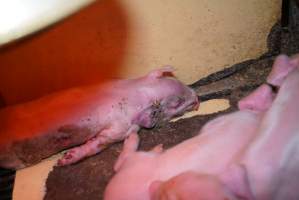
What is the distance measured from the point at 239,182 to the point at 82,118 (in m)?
0.97

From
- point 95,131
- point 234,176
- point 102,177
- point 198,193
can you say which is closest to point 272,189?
point 234,176

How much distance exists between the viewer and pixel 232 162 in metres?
1.72

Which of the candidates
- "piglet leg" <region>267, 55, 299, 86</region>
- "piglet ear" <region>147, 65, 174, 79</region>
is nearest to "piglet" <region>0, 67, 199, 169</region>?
"piglet ear" <region>147, 65, 174, 79</region>

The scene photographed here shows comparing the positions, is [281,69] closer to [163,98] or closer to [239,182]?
[163,98]

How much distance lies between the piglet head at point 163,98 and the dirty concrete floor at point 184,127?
7cm

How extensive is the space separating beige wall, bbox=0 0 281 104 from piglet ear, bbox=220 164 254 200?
0.96m

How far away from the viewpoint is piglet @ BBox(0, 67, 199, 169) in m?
2.27

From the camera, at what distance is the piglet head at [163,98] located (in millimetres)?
2344

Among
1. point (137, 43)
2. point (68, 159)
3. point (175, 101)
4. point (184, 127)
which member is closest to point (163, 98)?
point (175, 101)

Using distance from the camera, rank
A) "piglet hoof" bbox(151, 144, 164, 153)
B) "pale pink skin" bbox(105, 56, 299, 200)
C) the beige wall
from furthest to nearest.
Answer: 1. the beige wall
2. "piglet hoof" bbox(151, 144, 164, 153)
3. "pale pink skin" bbox(105, 56, 299, 200)

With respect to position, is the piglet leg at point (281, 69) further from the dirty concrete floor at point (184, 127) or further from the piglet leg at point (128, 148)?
the piglet leg at point (128, 148)

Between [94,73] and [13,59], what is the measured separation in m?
0.44

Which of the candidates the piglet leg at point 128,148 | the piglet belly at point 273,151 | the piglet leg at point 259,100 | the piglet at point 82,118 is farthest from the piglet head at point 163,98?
the piglet belly at point 273,151

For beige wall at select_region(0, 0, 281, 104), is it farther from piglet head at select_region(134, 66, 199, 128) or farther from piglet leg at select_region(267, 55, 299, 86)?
piglet leg at select_region(267, 55, 299, 86)
